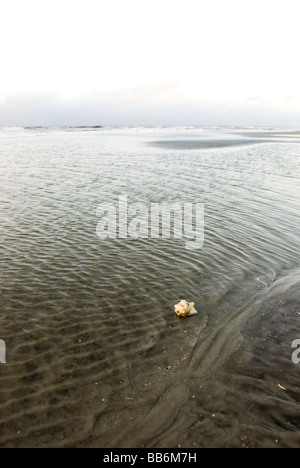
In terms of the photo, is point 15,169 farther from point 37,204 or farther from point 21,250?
point 21,250

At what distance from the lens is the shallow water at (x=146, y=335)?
496 cm

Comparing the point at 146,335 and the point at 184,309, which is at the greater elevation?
the point at 184,309

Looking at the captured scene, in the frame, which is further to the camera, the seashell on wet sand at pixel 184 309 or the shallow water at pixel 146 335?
the seashell on wet sand at pixel 184 309

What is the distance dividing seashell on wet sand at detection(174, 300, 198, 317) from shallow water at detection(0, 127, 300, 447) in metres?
0.18

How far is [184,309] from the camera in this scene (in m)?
7.60

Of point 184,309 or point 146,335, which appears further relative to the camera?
point 184,309

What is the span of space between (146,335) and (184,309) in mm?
1265

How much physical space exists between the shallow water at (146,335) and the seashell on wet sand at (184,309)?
0.60 ft

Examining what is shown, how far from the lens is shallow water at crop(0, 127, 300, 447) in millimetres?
4957

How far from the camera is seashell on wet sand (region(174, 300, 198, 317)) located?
7.60 m

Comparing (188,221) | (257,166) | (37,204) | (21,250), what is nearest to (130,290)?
(21,250)

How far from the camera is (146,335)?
699 centimetres

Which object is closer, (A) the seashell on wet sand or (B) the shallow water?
(B) the shallow water
